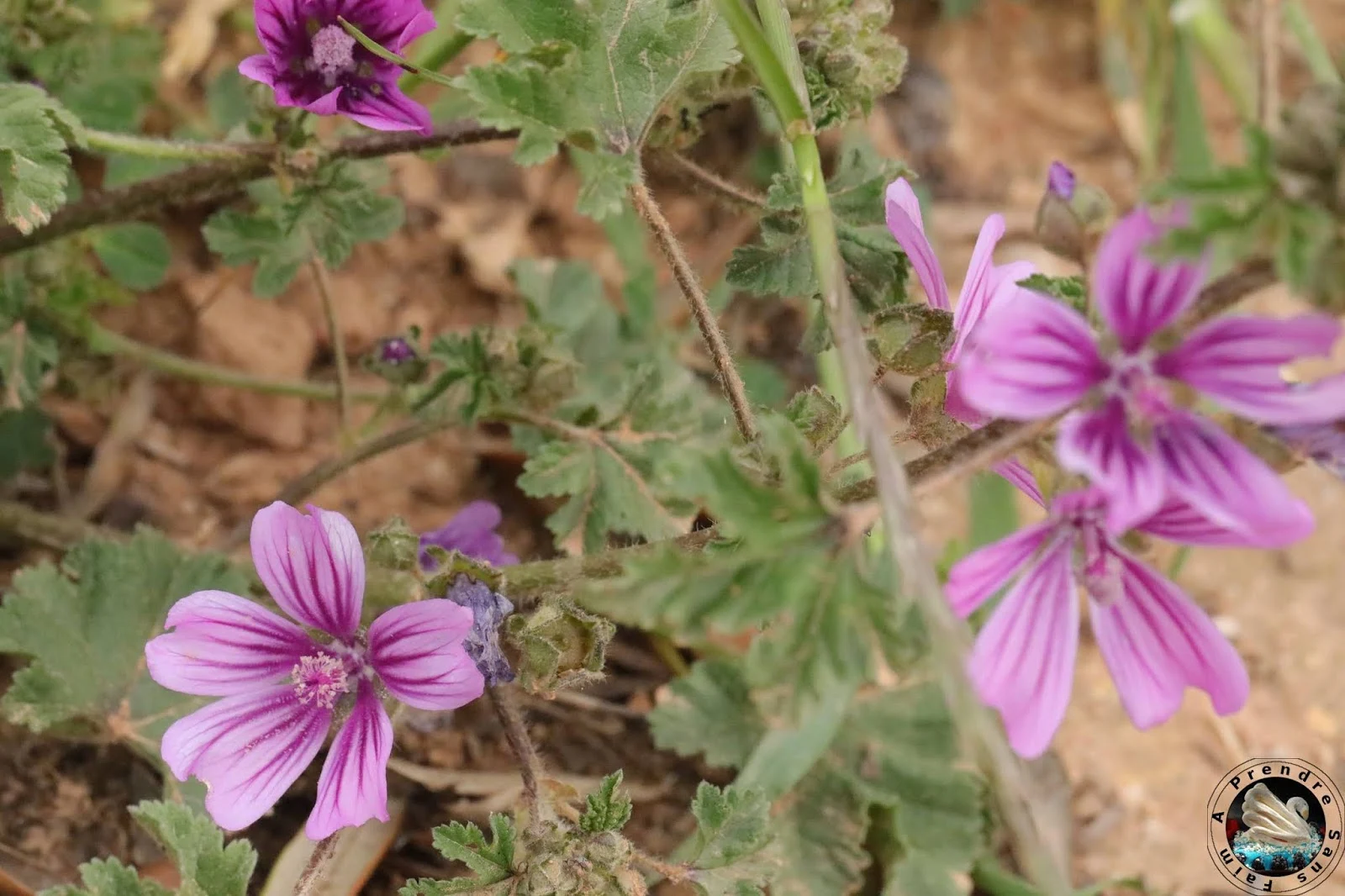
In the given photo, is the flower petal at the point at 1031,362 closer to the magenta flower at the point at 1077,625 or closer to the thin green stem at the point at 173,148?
the magenta flower at the point at 1077,625

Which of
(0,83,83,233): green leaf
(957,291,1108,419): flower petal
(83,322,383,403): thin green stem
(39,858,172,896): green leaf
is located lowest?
(39,858,172,896): green leaf

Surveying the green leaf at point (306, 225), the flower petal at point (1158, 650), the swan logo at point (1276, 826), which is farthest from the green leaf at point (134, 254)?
the swan logo at point (1276, 826)

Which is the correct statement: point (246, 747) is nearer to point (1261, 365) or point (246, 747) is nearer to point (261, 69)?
point (261, 69)

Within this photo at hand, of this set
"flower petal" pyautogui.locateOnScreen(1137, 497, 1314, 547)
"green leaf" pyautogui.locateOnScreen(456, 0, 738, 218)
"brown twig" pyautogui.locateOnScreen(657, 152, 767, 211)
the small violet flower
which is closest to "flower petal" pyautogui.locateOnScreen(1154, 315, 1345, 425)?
"flower petal" pyautogui.locateOnScreen(1137, 497, 1314, 547)

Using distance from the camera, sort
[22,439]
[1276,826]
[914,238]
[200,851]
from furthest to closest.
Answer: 1. [22,439]
2. [1276,826]
3. [200,851]
4. [914,238]

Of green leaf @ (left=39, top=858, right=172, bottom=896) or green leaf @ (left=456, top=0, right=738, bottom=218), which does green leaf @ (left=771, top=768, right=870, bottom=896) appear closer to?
green leaf @ (left=39, top=858, right=172, bottom=896)

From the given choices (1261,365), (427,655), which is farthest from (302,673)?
(1261,365)
